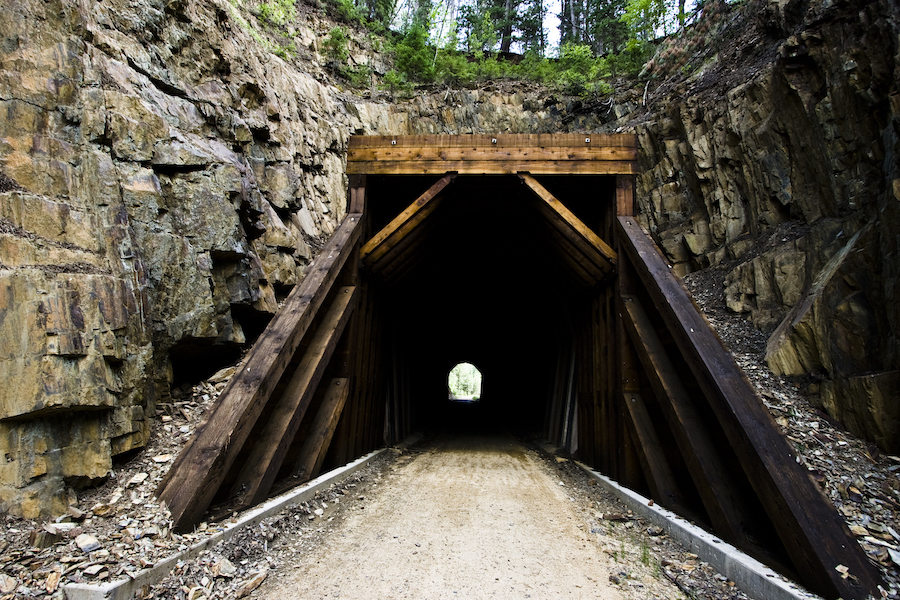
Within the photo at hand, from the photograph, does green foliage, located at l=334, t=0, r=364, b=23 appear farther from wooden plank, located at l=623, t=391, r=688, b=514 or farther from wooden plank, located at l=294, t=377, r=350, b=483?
wooden plank, located at l=623, t=391, r=688, b=514

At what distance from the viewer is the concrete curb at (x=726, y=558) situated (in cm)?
300

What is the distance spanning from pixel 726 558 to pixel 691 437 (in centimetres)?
120

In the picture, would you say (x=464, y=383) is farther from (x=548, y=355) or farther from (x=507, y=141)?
(x=507, y=141)

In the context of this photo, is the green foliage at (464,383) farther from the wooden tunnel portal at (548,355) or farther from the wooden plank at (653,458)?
the wooden plank at (653,458)

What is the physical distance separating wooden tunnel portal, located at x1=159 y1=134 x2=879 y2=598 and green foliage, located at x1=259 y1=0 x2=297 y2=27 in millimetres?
10750

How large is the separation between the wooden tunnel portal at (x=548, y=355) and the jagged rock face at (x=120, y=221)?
3.21 feet

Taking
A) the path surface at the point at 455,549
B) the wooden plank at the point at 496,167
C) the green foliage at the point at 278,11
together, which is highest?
the green foliage at the point at 278,11

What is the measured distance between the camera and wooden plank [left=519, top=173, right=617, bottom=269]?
6.84 m

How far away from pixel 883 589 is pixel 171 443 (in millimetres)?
5821

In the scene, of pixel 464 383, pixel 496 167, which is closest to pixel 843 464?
pixel 496 167

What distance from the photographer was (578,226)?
22.5ft

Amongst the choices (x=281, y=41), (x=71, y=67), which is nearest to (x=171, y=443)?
(x=71, y=67)

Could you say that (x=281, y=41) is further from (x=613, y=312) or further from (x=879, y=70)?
(x=879, y=70)

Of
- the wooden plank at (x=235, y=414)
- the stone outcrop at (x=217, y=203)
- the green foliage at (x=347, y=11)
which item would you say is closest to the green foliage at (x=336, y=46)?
the green foliage at (x=347, y=11)
